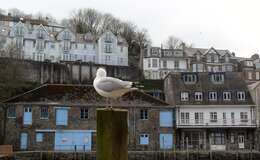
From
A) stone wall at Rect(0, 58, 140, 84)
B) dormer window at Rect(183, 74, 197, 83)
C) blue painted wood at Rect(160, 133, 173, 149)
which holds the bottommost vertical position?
blue painted wood at Rect(160, 133, 173, 149)

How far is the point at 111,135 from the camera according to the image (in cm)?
360

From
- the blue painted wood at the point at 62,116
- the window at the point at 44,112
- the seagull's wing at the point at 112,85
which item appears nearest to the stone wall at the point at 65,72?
the window at the point at 44,112

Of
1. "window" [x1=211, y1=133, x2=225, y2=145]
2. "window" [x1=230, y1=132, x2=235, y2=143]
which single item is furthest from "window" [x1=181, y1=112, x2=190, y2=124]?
"window" [x1=230, y1=132, x2=235, y2=143]

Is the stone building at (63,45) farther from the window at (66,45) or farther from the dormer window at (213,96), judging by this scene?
the dormer window at (213,96)

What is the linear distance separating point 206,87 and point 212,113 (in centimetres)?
348

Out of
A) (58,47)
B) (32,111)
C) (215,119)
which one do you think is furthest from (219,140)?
(58,47)

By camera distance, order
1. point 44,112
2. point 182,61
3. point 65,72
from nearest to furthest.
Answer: point 44,112 → point 65,72 → point 182,61

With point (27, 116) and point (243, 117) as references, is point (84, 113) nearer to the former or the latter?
point (27, 116)

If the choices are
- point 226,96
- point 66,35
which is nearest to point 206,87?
point 226,96

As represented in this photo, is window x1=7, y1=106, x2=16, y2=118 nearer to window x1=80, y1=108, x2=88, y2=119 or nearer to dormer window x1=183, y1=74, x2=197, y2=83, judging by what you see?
window x1=80, y1=108, x2=88, y2=119

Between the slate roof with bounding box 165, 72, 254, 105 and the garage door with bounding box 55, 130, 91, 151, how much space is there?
1113 centimetres

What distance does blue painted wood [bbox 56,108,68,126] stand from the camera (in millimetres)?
33031

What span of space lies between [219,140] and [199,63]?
31709 mm

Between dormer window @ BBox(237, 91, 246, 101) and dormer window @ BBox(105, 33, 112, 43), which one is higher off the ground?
dormer window @ BBox(105, 33, 112, 43)
